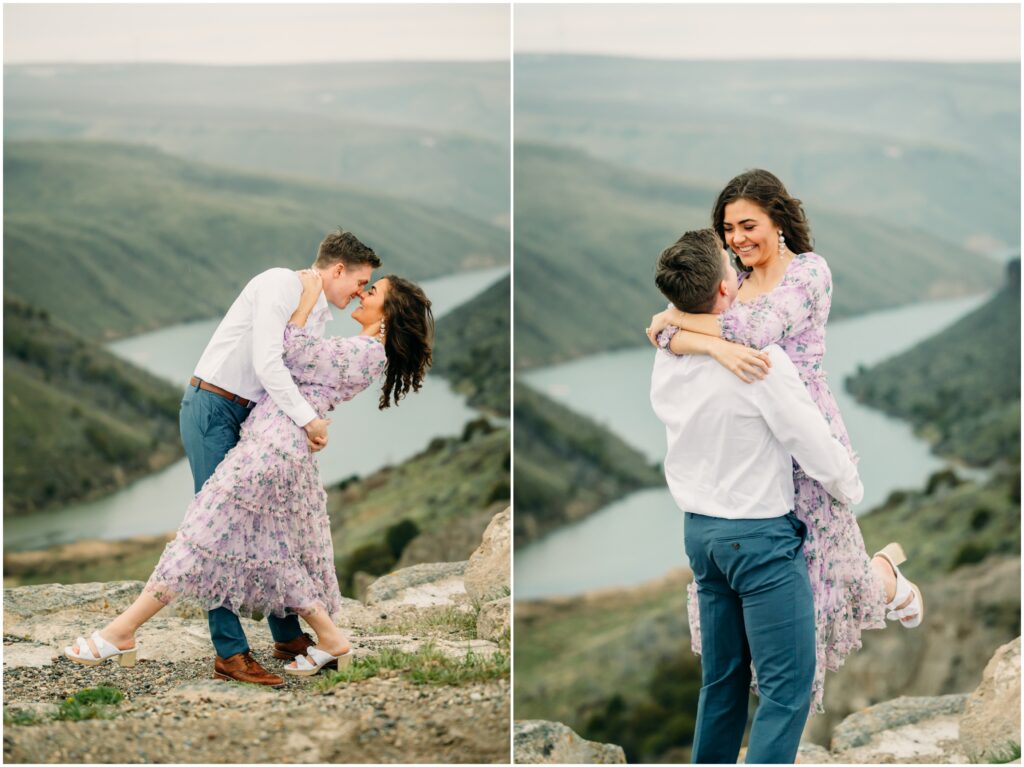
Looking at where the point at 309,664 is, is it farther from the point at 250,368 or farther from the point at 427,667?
the point at 250,368

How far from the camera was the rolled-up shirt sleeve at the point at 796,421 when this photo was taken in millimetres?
2867

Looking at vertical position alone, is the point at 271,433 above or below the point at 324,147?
below

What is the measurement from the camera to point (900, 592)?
3422 mm

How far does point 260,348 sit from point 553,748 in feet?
6.85

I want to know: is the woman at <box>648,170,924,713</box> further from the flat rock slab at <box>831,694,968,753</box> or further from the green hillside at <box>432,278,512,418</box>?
the green hillside at <box>432,278,512,418</box>

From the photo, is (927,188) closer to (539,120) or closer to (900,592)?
(539,120)

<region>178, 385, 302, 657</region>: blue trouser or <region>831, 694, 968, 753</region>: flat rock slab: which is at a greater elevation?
<region>178, 385, 302, 657</region>: blue trouser

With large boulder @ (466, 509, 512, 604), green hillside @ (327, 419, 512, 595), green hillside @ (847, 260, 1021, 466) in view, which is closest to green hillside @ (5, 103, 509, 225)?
green hillside @ (327, 419, 512, 595)

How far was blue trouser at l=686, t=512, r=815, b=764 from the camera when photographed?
9.65 ft

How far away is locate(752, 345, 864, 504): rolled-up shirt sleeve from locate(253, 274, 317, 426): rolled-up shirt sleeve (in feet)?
4.77

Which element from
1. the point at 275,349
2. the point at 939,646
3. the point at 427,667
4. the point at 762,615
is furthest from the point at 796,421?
the point at 939,646

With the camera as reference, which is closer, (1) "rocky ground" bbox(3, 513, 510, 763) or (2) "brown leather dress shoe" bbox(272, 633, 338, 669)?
(1) "rocky ground" bbox(3, 513, 510, 763)

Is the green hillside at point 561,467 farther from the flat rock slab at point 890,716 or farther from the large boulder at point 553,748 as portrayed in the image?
the flat rock slab at point 890,716

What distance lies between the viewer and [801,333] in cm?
316
